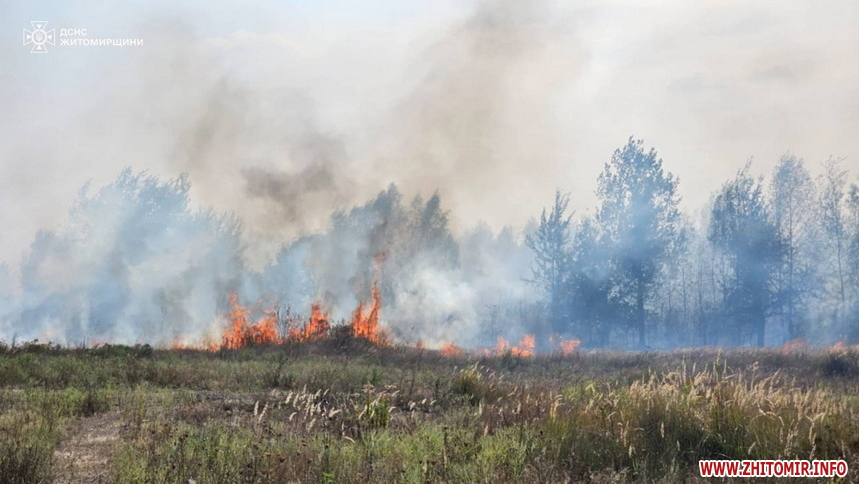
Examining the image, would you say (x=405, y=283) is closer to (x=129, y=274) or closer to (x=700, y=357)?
(x=129, y=274)

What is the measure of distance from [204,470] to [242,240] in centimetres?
4841

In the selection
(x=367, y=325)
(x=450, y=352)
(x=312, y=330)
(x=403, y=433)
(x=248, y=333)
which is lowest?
(x=450, y=352)

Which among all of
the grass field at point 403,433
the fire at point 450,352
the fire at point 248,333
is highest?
the fire at point 248,333

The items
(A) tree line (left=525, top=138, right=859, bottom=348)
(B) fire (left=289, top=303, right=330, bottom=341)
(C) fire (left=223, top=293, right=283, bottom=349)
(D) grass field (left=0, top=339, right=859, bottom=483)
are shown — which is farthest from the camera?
(A) tree line (left=525, top=138, right=859, bottom=348)

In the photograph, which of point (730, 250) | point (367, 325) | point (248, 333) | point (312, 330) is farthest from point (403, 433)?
point (730, 250)

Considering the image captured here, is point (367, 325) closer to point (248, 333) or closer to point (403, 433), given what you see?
point (248, 333)

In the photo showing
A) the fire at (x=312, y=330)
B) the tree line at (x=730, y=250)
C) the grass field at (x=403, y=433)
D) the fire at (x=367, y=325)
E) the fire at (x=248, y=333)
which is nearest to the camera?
the grass field at (x=403, y=433)

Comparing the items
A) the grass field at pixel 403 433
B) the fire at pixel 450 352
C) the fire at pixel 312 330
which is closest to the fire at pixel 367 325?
the fire at pixel 312 330

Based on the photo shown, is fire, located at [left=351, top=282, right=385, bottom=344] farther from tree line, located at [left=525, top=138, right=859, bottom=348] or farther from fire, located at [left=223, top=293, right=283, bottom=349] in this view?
tree line, located at [left=525, top=138, right=859, bottom=348]

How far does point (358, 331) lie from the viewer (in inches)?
990

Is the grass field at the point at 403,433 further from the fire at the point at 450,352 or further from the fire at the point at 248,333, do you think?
the fire at the point at 450,352

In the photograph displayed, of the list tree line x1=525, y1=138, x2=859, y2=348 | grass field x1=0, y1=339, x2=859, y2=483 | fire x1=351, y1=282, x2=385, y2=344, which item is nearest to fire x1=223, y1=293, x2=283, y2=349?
fire x1=351, y1=282, x2=385, y2=344

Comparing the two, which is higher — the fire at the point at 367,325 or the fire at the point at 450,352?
the fire at the point at 367,325

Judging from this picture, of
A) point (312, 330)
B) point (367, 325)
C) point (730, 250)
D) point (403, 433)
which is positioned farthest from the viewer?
point (730, 250)
